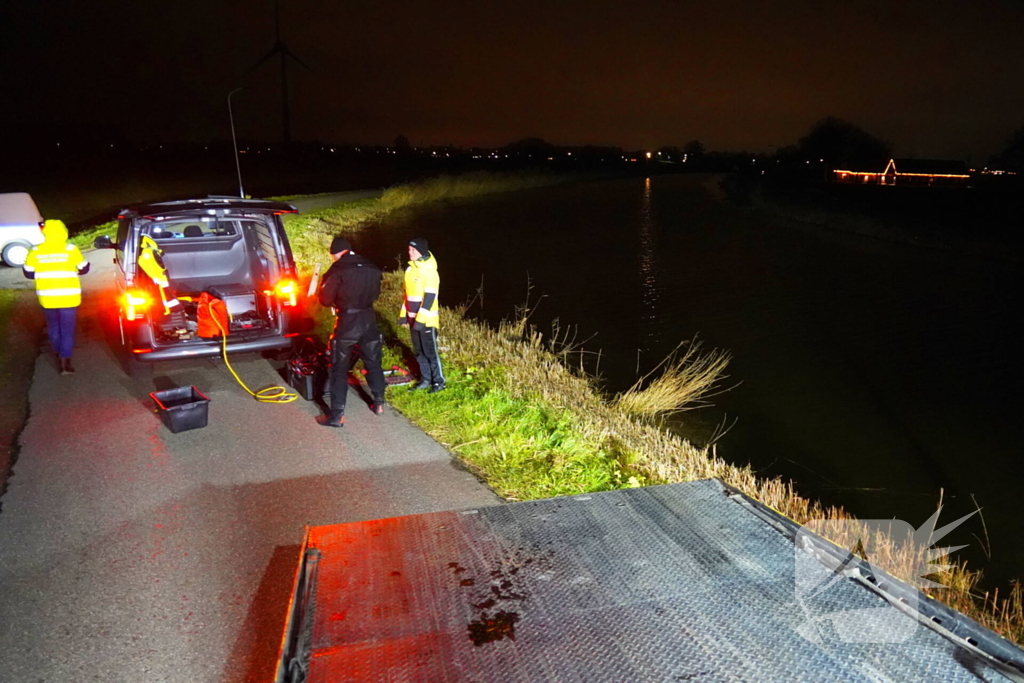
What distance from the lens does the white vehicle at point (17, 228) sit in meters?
15.9

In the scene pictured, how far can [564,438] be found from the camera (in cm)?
604

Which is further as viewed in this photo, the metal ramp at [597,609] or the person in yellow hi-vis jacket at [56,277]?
the person in yellow hi-vis jacket at [56,277]

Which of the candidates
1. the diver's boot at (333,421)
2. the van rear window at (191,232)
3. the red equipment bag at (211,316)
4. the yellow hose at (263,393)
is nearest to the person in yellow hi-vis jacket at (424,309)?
the diver's boot at (333,421)

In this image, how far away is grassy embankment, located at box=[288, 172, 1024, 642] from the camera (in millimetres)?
5039

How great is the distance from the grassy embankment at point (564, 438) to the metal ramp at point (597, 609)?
201 cm

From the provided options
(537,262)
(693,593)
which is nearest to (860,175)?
(537,262)

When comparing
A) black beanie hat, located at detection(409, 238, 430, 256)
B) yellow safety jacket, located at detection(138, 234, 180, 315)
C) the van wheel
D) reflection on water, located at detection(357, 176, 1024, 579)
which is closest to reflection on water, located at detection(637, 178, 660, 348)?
reflection on water, located at detection(357, 176, 1024, 579)

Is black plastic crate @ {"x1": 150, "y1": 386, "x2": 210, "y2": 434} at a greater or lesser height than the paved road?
greater

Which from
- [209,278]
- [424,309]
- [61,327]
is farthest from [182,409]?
[209,278]

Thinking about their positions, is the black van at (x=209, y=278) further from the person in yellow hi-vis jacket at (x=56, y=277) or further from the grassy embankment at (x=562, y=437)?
the grassy embankment at (x=562, y=437)

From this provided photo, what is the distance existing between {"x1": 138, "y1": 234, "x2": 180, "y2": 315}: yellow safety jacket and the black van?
0.19ft

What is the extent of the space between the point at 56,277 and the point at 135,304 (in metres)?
1.46

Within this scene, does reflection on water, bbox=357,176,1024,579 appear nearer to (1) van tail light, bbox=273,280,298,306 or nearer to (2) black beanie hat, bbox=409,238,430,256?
(2) black beanie hat, bbox=409,238,430,256

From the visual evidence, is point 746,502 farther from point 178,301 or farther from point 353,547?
point 178,301
